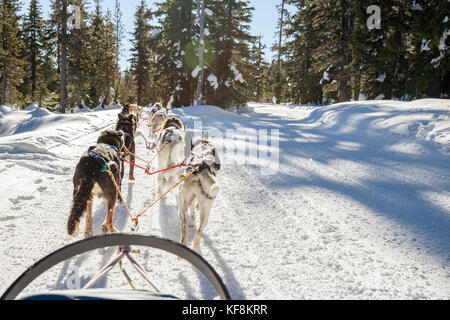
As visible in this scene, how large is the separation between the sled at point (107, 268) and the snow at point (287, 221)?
1.43 m

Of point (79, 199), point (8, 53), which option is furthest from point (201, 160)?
point (8, 53)

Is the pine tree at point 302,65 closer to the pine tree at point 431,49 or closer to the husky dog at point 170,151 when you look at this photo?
the pine tree at point 431,49

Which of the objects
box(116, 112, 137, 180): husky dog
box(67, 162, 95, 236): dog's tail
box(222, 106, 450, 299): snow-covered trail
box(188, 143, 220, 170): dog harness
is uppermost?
box(116, 112, 137, 180): husky dog

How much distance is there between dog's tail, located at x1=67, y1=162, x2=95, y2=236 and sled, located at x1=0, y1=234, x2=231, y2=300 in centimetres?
183

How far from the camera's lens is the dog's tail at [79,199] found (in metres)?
2.80

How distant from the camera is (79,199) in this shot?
2.89 metres

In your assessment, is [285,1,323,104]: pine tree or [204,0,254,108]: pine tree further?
[285,1,323,104]: pine tree

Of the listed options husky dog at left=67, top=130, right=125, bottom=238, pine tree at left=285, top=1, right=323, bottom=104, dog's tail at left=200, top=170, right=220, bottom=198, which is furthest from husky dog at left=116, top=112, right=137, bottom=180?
pine tree at left=285, top=1, right=323, bottom=104

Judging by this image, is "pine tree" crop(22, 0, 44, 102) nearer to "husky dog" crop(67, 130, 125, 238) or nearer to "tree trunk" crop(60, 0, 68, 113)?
"tree trunk" crop(60, 0, 68, 113)

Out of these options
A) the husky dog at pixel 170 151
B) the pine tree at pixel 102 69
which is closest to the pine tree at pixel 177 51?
the pine tree at pixel 102 69

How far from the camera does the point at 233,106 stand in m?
29.9

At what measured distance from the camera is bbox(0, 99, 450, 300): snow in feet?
8.41

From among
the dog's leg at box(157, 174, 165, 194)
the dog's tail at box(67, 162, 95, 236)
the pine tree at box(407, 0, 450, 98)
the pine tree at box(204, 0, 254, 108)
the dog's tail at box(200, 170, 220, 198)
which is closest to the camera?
the dog's tail at box(67, 162, 95, 236)
